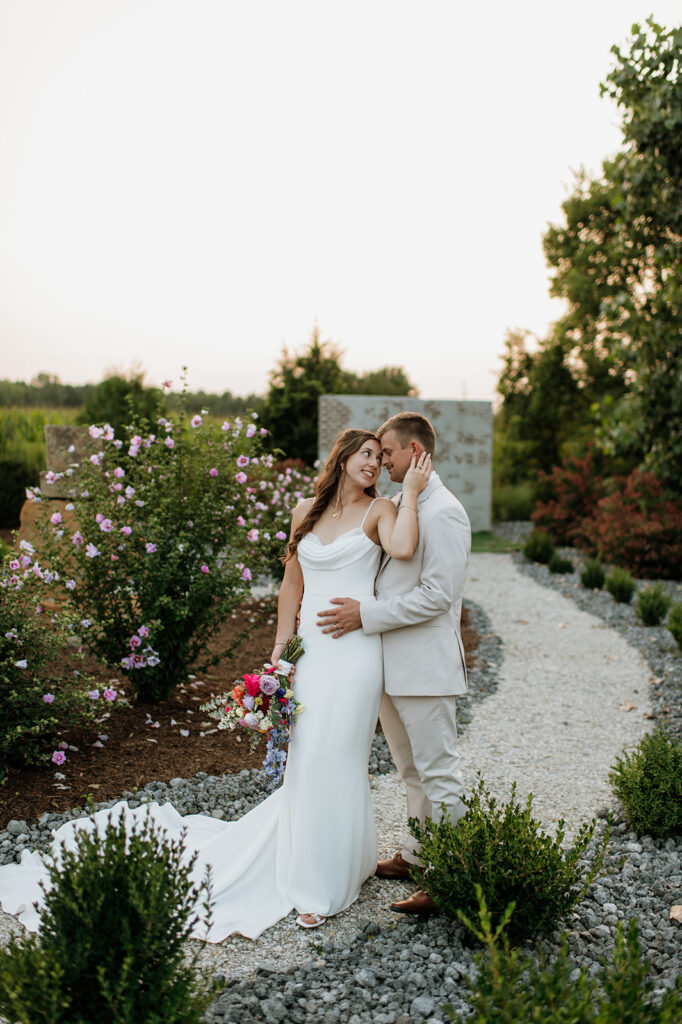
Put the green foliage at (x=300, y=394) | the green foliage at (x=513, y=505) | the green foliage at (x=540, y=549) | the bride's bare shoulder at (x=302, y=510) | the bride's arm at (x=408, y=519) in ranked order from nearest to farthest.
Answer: the bride's arm at (x=408, y=519), the bride's bare shoulder at (x=302, y=510), the green foliage at (x=540, y=549), the green foliage at (x=300, y=394), the green foliage at (x=513, y=505)

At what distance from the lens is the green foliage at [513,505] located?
20.6 meters

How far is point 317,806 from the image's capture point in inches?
129

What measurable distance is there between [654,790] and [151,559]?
3.43 metres

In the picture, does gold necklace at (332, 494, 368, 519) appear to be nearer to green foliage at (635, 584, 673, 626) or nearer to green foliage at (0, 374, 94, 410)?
green foliage at (635, 584, 673, 626)

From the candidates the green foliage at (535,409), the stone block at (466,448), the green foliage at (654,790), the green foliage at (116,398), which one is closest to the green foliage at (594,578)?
the stone block at (466,448)

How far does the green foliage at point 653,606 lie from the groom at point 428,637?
6340 millimetres

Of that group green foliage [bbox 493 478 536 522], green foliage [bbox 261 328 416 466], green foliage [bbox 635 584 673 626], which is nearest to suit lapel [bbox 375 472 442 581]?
green foliage [bbox 635 584 673 626]

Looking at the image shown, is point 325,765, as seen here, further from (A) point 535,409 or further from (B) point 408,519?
(A) point 535,409

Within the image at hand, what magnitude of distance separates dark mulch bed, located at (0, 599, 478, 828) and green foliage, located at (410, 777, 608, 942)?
1914 millimetres

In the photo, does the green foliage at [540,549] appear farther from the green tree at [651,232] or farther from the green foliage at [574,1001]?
the green foliage at [574,1001]

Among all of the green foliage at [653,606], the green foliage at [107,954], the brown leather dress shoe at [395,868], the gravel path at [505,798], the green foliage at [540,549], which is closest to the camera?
the green foliage at [107,954]

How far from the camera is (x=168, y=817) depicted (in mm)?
3908

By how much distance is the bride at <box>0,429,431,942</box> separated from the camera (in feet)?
10.7

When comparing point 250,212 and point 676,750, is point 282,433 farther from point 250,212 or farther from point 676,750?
point 676,750
